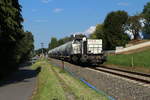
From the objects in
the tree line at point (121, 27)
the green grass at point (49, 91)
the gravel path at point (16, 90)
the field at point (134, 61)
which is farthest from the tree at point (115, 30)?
the green grass at point (49, 91)

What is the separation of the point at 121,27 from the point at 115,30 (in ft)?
15.1

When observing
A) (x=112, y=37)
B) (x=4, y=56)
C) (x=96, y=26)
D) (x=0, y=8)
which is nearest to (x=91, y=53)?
(x=4, y=56)

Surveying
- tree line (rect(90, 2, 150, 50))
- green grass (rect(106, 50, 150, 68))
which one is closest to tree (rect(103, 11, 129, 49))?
tree line (rect(90, 2, 150, 50))

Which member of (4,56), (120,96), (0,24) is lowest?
(120,96)

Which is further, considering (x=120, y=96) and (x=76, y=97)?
(x=120, y=96)

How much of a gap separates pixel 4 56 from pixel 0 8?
Answer: 924 centimetres

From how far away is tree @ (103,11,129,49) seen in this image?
99.2 meters

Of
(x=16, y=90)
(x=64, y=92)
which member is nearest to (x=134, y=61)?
(x=16, y=90)

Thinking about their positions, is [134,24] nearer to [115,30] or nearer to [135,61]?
[115,30]

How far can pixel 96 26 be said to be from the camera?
132 metres

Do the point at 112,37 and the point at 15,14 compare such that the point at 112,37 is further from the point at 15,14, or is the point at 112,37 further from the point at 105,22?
the point at 15,14

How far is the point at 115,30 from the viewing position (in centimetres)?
10025

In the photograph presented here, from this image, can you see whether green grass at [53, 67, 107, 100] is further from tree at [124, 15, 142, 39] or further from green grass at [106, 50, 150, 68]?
tree at [124, 15, 142, 39]

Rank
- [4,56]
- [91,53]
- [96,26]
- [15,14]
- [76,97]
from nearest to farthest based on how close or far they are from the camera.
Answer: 1. [76,97]
2. [15,14]
3. [4,56]
4. [91,53]
5. [96,26]
